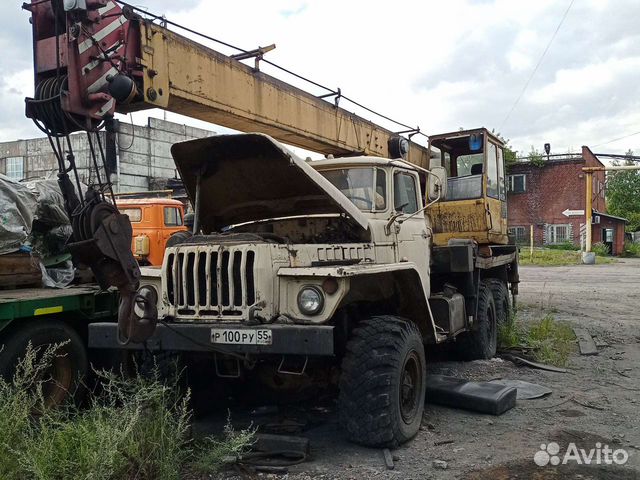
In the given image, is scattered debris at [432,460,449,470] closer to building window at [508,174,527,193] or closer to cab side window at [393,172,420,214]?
cab side window at [393,172,420,214]

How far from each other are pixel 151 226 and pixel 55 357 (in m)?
6.74

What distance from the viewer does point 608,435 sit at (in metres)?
4.79

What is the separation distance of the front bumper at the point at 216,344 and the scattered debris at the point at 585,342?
5.56 metres

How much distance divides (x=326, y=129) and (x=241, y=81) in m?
1.63

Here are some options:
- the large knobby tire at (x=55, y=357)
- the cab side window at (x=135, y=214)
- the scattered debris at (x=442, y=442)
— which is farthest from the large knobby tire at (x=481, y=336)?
the cab side window at (x=135, y=214)

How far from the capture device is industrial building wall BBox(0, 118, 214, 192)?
94.3 feet

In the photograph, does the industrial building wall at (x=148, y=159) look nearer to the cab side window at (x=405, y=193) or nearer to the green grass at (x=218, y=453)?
the cab side window at (x=405, y=193)

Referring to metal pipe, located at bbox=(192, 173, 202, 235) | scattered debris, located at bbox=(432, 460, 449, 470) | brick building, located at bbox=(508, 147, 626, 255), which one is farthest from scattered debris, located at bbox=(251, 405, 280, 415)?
brick building, located at bbox=(508, 147, 626, 255)

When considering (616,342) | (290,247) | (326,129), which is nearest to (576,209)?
(616,342)

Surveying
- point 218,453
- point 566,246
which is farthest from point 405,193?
point 566,246

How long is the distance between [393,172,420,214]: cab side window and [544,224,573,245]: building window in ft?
121

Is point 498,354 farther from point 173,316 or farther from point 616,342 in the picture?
point 173,316

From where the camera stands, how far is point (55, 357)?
17.2 ft

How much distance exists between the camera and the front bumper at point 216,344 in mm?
3984
